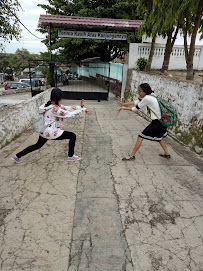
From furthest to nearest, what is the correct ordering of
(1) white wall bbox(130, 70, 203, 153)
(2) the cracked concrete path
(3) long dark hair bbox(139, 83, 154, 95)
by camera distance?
(1) white wall bbox(130, 70, 203, 153)
(3) long dark hair bbox(139, 83, 154, 95)
(2) the cracked concrete path

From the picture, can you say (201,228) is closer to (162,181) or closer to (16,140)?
(162,181)

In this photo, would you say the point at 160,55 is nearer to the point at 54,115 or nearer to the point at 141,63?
the point at 141,63

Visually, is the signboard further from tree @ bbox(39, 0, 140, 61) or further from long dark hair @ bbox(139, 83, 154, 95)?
long dark hair @ bbox(139, 83, 154, 95)

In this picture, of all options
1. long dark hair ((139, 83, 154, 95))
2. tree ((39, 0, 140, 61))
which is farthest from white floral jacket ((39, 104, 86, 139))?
tree ((39, 0, 140, 61))

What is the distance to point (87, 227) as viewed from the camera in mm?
2488

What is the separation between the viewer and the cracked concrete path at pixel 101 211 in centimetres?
210

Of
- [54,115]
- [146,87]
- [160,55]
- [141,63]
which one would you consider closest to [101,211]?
[54,115]

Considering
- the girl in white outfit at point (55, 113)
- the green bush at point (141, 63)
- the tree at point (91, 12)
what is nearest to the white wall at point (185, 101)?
the girl in white outfit at point (55, 113)

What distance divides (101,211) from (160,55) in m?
10.4

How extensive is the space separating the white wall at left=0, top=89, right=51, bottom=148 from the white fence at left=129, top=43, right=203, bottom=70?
5.77 m

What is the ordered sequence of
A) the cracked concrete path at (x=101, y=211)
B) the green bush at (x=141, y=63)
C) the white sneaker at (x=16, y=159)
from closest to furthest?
the cracked concrete path at (x=101, y=211), the white sneaker at (x=16, y=159), the green bush at (x=141, y=63)

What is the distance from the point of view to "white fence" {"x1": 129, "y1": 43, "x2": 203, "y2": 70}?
9836mm

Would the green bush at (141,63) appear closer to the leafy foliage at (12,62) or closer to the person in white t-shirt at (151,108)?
the person in white t-shirt at (151,108)

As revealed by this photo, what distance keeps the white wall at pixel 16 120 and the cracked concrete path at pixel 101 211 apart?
0.41m
